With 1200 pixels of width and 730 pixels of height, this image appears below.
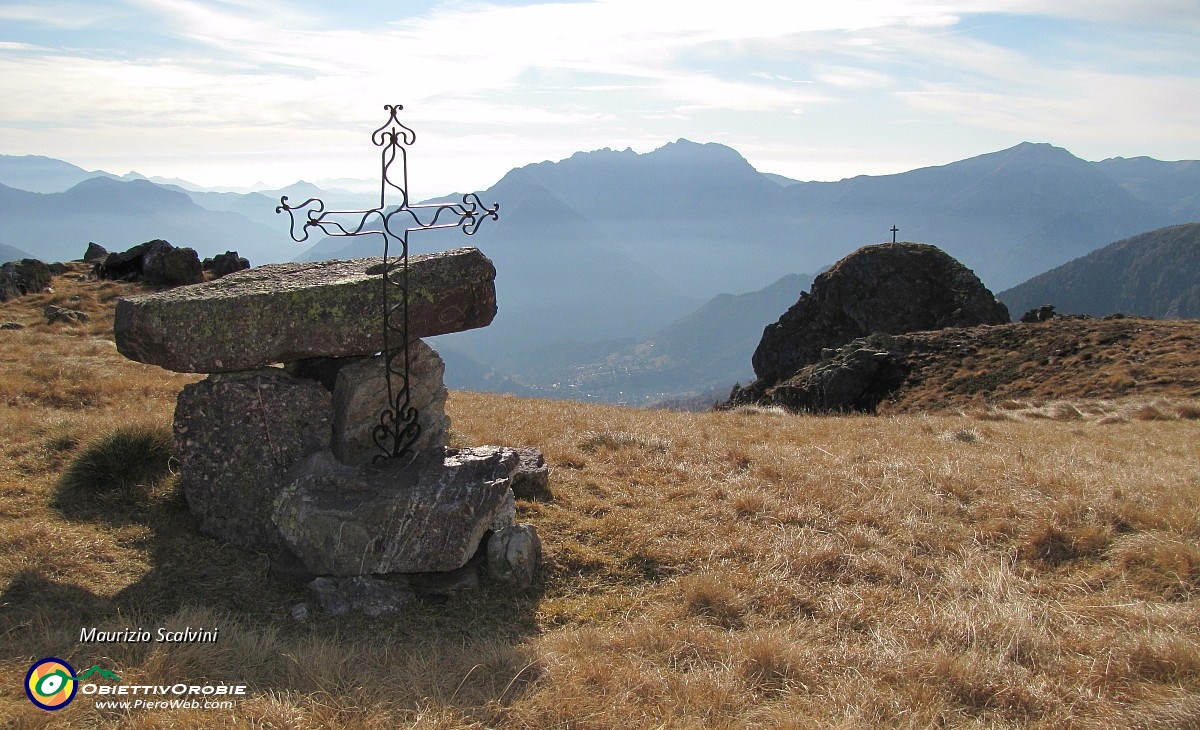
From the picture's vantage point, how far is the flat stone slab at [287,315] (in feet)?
29.6

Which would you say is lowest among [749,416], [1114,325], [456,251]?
[749,416]

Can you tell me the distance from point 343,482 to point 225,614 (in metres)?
1.83

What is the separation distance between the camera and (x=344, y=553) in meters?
8.34

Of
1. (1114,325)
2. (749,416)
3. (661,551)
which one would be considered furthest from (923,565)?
(1114,325)

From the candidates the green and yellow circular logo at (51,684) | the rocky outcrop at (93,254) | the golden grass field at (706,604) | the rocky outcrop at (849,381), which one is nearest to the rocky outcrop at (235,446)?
the golden grass field at (706,604)

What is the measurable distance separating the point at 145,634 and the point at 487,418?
994cm

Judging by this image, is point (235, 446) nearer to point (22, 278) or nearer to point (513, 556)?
point (513, 556)

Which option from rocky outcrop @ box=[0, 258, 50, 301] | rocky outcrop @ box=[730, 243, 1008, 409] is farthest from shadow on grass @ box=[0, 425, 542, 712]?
rocky outcrop @ box=[730, 243, 1008, 409]

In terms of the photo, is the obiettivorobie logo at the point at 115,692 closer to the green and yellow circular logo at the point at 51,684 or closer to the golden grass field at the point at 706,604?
the green and yellow circular logo at the point at 51,684

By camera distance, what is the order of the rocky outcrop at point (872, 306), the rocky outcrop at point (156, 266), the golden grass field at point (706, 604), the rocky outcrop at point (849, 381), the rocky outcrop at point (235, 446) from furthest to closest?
the rocky outcrop at point (872, 306) → the rocky outcrop at point (156, 266) → the rocky outcrop at point (849, 381) → the rocky outcrop at point (235, 446) → the golden grass field at point (706, 604)

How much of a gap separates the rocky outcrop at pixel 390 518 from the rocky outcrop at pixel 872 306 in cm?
2798

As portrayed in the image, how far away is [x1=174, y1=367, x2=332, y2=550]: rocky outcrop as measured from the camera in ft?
31.1

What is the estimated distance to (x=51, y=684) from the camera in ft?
19.2

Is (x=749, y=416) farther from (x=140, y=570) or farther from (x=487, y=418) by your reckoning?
(x=140, y=570)
